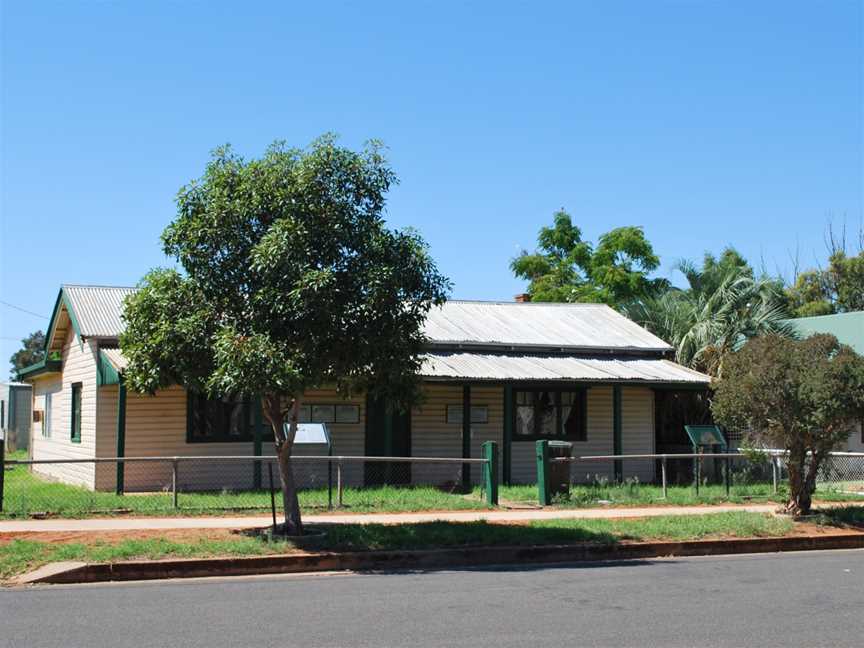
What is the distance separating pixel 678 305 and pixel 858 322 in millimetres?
5217

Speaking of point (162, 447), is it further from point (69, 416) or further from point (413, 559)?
point (413, 559)

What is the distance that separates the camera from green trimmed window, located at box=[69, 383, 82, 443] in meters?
21.4

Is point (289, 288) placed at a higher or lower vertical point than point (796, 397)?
higher

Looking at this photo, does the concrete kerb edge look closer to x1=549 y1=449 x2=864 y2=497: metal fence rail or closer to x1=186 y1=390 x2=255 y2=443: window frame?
x1=549 y1=449 x2=864 y2=497: metal fence rail

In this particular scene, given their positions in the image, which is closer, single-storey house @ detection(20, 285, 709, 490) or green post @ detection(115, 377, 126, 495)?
green post @ detection(115, 377, 126, 495)

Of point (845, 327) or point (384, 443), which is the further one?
point (845, 327)

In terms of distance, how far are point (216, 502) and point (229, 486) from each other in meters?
3.37

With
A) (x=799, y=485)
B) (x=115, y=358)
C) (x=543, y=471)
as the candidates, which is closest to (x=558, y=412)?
(x=543, y=471)

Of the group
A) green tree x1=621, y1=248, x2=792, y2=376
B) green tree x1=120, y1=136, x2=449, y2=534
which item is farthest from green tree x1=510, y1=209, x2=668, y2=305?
green tree x1=120, y1=136, x2=449, y2=534

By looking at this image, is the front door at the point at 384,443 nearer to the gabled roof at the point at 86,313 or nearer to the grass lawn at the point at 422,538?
the gabled roof at the point at 86,313

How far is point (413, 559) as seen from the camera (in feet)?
39.5

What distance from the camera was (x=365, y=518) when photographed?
1496cm

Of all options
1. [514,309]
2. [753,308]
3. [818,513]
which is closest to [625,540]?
[818,513]

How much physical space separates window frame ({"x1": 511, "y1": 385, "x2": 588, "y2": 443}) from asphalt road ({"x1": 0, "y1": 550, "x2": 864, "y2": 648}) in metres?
10.9
